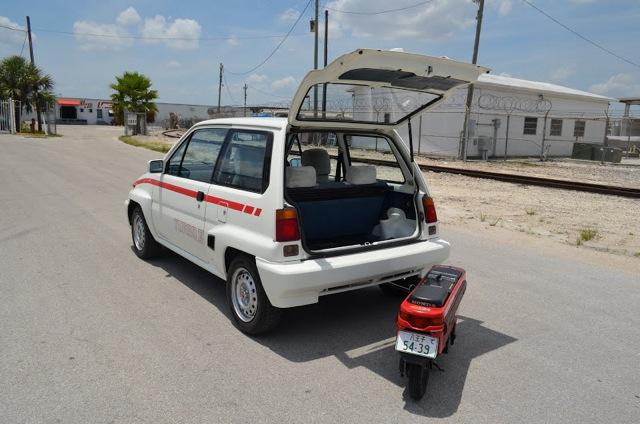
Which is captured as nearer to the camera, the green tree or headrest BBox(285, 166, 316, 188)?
headrest BBox(285, 166, 316, 188)

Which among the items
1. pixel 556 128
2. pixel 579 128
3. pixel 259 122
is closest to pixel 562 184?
pixel 259 122

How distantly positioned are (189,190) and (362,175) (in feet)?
5.57

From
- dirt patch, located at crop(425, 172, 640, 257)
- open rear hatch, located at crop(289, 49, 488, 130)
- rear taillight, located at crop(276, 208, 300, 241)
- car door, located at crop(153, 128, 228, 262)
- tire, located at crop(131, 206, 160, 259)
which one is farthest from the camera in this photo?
dirt patch, located at crop(425, 172, 640, 257)

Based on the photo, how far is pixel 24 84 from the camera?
122 feet

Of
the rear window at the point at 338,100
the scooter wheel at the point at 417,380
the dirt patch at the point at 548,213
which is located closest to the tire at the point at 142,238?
the rear window at the point at 338,100

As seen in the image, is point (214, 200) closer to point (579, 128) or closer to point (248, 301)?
point (248, 301)

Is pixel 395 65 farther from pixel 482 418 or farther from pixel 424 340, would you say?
pixel 482 418

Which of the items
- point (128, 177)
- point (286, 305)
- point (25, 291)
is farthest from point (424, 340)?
point (128, 177)

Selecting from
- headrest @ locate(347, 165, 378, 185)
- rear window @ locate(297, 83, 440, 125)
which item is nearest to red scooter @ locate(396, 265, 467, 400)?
rear window @ locate(297, 83, 440, 125)

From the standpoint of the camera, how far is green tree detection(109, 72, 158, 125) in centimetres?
4622

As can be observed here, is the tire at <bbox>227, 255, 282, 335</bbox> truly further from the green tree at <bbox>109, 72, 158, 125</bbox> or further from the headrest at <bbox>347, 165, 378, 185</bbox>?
the green tree at <bbox>109, 72, 158, 125</bbox>

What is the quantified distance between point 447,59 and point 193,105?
3355 inches

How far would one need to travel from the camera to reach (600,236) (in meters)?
8.41

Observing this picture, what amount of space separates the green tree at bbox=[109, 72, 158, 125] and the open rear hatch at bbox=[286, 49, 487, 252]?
45079 mm
